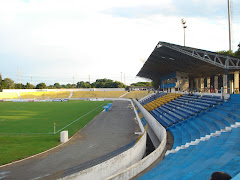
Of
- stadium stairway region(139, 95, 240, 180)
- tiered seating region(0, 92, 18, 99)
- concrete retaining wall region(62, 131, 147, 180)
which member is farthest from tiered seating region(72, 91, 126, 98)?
concrete retaining wall region(62, 131, 147, 180)

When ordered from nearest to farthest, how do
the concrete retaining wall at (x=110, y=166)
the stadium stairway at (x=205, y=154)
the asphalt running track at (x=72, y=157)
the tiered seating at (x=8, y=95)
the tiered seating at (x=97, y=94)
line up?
the stadium stairway at (x=205, y=154)
the concrete retaining wall at (x=110, y=166)
the asphalt running track at (x=72, y=157)
the tiered seating at (x=8, y=95)
the tiered seating at (x=97, y=94)

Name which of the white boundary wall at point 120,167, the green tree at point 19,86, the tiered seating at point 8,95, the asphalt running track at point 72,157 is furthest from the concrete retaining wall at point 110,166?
the green tree at point 19,86

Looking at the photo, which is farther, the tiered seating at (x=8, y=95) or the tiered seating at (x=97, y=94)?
the tiered seating at (x=97, y=94)

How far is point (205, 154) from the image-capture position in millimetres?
6438

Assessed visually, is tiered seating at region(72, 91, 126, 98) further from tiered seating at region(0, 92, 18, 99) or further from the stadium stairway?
the stadium stairway

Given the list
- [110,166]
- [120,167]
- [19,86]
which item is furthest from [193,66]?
[19,86]

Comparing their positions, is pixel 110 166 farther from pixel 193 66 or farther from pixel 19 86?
pixel 19 86

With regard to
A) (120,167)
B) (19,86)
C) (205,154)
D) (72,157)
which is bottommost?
(72,157)

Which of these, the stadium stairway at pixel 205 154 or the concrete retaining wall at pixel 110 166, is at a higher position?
the stadium stairway at pixel 205 154

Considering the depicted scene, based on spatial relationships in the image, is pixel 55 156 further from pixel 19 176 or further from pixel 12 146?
pixel 12 146

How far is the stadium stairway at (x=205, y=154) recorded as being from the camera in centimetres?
486

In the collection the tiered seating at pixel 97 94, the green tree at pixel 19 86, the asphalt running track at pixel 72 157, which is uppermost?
the green tree at pixel 19 86

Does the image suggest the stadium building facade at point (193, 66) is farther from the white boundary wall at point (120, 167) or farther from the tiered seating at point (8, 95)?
the tiered seating at point (8, 95)

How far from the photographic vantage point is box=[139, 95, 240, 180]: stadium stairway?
486 cm
